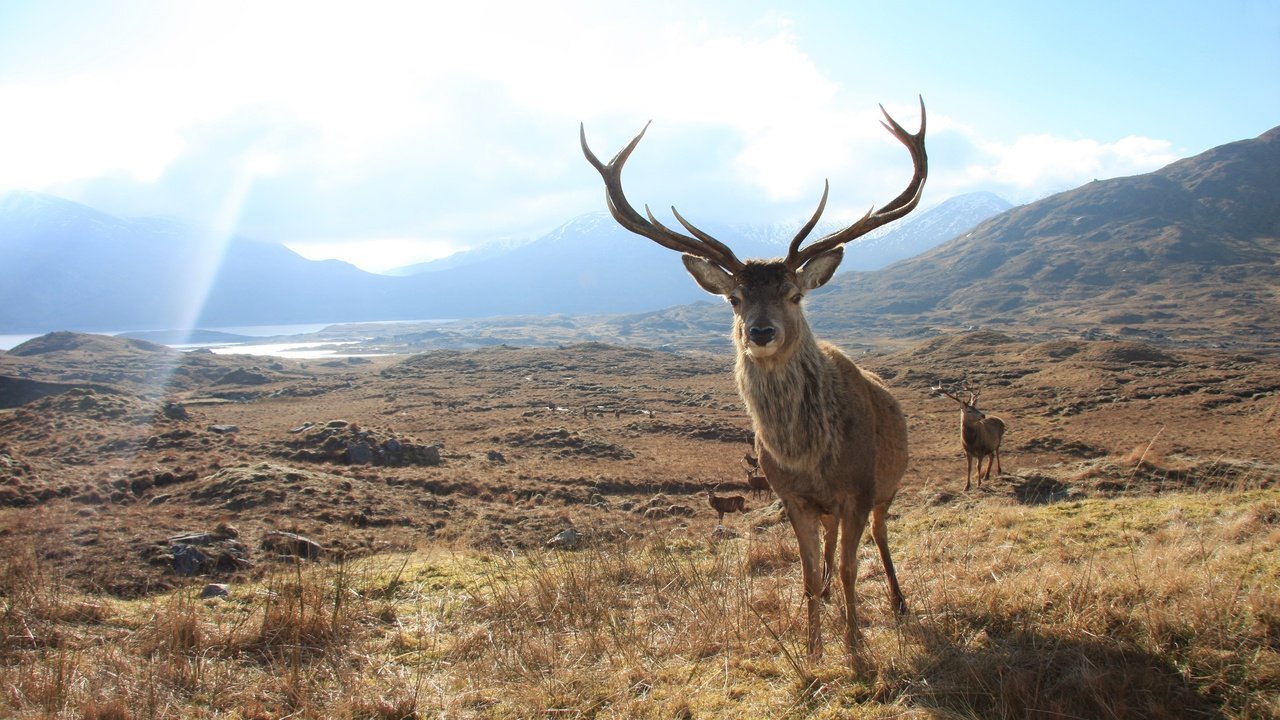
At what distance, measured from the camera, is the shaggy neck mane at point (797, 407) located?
5.21 meters

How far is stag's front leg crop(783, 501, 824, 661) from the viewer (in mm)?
4590

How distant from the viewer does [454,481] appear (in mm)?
20531

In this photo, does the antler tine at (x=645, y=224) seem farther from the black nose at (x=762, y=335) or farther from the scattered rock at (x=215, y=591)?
the scattered rock at (x=215, y=591)

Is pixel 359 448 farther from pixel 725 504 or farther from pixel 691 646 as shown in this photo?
pixel 691 646

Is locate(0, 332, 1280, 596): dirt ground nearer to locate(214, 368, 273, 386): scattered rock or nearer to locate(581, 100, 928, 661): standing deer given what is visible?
locate(581, 100, 928, 661): standing deer

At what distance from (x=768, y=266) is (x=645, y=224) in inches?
54.0

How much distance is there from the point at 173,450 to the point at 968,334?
74.1 meters

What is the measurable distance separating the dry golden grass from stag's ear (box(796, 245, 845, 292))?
270 cm

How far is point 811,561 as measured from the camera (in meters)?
5.06

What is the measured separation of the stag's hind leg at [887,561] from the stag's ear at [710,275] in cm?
246

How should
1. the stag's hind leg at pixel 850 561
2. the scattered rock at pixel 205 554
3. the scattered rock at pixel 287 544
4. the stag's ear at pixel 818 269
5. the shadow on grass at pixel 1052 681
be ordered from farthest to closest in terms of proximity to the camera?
the scattered rock at pixel 287 544 < the scattered rock at pixel 205 554 < the stag's ear at pixel 818 269 < the stag's hind leg at pixel 850 561 < the shadow on grass at pixel 1052 681

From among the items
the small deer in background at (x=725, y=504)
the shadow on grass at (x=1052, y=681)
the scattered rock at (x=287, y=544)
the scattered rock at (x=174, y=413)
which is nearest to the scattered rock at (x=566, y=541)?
the scattered rock at (x=287, y=544)

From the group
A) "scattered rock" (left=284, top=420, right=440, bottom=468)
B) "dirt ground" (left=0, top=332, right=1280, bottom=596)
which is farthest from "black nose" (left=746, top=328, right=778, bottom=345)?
"scattered rock" (left=284, top=420, right=440, bottom=468)

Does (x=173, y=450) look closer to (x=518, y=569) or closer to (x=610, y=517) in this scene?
(x=610, y=517)
